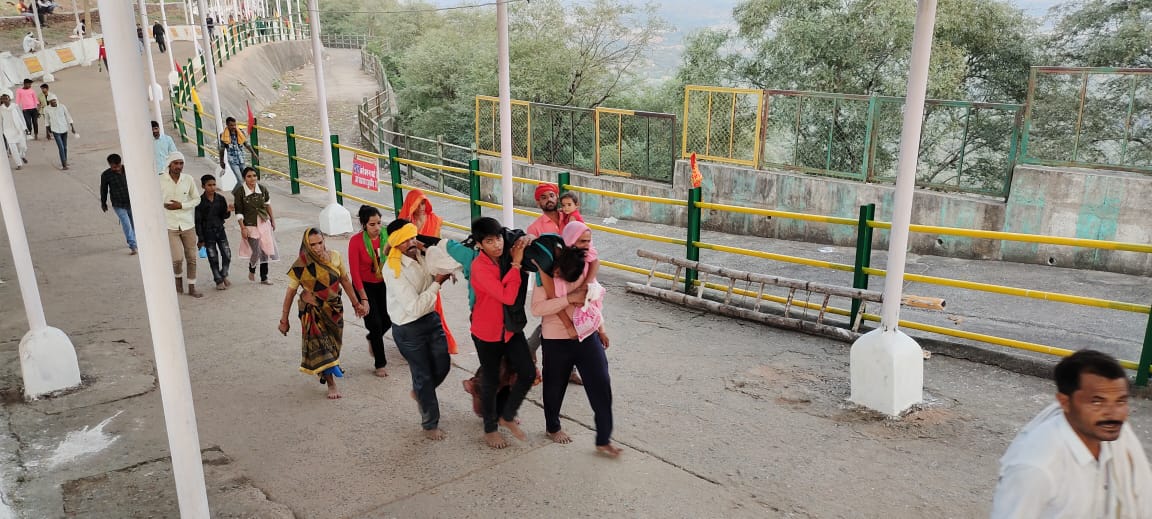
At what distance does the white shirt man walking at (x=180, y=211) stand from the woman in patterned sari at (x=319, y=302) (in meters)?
3.23

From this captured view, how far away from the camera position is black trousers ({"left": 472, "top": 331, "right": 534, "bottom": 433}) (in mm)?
5160

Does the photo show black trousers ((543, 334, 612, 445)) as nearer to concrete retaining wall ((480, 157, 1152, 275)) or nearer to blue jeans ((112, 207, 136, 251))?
blue jeans ((112, 207, 136, 251))

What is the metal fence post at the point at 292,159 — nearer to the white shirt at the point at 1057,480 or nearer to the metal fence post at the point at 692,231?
the metal fence post at the point at 692,231

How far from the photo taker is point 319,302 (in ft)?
20.0

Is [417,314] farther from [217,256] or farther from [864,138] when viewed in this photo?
[864,138]

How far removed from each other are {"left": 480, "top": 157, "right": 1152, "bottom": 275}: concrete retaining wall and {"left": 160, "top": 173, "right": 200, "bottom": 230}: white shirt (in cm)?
934

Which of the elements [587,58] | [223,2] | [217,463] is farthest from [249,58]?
[217,463]

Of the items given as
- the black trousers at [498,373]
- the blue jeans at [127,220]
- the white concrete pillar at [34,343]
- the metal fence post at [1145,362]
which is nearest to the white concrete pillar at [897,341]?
the metal fence post at [1145,362]

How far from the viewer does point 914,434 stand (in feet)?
18.1

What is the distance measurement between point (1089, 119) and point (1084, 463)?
11.4m

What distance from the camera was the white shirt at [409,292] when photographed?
17.4ft

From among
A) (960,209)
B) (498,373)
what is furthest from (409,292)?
(960,209)

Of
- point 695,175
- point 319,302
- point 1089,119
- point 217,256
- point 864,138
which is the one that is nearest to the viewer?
point 319,302

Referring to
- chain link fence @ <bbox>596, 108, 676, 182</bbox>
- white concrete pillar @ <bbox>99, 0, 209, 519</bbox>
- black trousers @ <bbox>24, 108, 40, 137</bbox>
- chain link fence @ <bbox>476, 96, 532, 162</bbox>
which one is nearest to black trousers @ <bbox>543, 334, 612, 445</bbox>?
white concrete pillar @ <bbox>99, 0, 209, 519</bbox>
